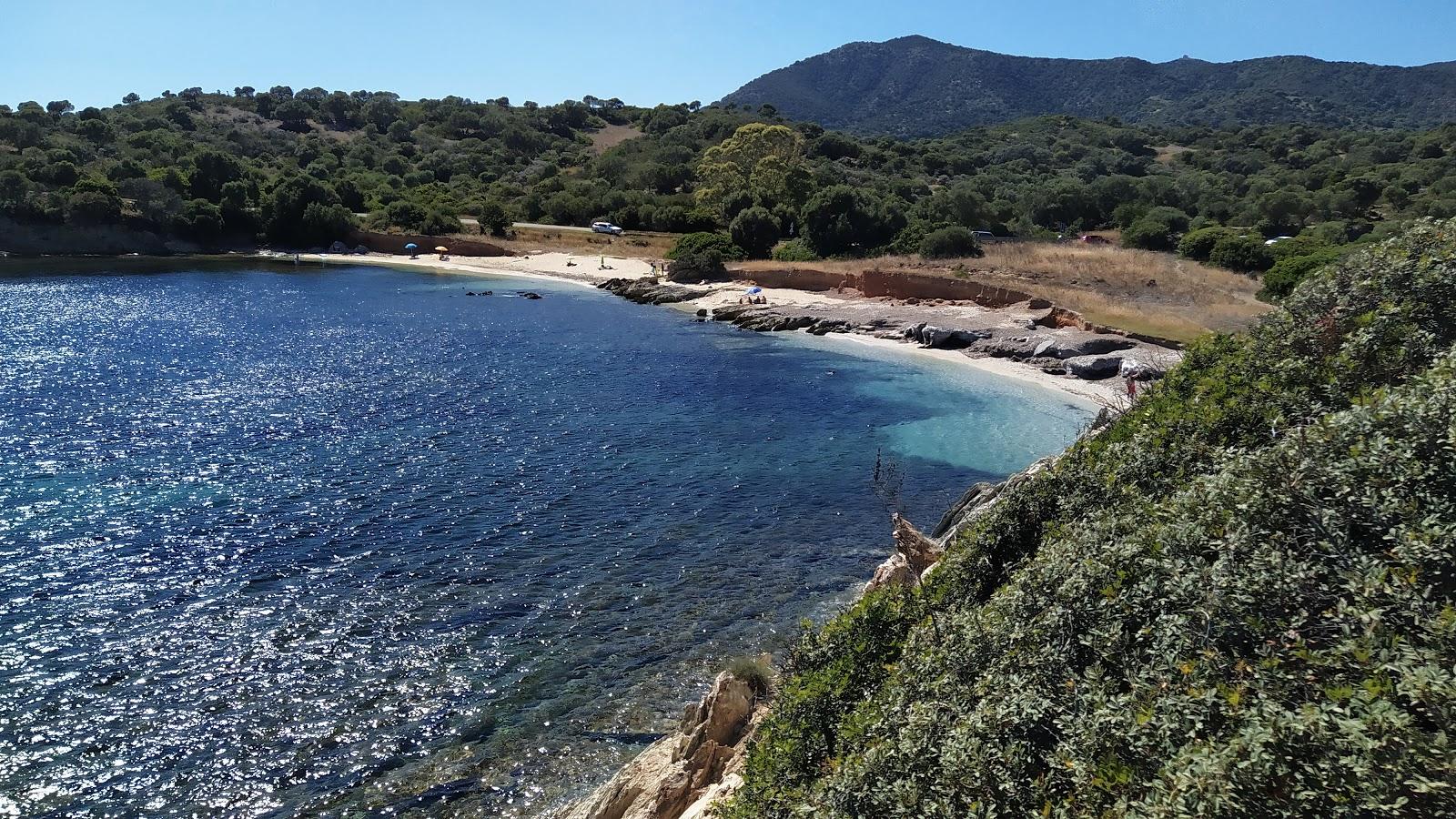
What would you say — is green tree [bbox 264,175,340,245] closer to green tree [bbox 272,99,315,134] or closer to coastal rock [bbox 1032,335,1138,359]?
green tree [bbox 272,99,315,134]

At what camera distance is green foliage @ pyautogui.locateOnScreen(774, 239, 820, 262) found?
74.3 m

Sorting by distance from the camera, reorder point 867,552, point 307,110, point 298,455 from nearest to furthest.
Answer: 1. point 867,552
2. point 298,455
3. point 307,110

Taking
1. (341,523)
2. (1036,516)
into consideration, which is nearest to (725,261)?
(341,523)

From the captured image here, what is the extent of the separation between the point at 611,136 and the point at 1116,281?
12996 centimetres

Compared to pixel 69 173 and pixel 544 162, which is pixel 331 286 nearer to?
pixel 69 173

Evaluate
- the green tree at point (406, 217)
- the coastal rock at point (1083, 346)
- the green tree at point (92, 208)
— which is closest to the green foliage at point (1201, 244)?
the coastal rock at point (1083, 346)

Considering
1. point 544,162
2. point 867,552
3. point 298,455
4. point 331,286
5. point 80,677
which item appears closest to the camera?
point 80,677

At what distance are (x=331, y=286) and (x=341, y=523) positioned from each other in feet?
181

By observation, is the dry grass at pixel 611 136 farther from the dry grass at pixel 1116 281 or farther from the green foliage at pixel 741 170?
the dry grass at pixel 1116 281

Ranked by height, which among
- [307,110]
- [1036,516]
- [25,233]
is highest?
[307,110]

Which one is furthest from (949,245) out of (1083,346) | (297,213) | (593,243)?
(297,213)

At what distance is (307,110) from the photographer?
156 m

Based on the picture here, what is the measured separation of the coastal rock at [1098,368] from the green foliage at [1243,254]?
26736mm

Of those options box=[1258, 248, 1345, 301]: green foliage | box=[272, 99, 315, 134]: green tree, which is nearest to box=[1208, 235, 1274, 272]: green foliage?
box=[1258, 248, 1345, 301]: green foliage
